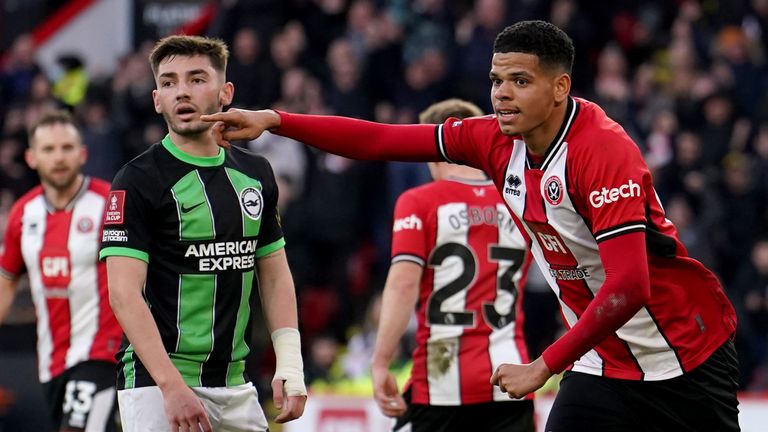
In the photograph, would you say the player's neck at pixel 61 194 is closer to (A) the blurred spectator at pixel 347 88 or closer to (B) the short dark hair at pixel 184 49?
(B) the short dark hair at pixel 184 49

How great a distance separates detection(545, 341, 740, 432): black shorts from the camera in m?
5.73

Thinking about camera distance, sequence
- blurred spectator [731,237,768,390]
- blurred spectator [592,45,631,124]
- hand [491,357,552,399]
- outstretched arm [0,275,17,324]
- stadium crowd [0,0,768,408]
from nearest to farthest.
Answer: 1. hand [491,357,552,399]
2. outstretched arm [0,275,17,324]
3. blurred spectator [731,237,768,390]
4. stadium crowd [0,0,768,408]
5. blurred spectator [592,45,631,124]

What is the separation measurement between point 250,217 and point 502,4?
968 cm

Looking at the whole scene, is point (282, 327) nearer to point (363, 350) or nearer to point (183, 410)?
point (183, 410)

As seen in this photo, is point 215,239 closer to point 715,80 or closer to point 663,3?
point 715,80

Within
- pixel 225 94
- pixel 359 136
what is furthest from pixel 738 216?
pixel 225 94

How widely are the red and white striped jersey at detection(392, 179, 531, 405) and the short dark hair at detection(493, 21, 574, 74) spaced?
1855 millimetres

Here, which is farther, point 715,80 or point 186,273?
point 715,80

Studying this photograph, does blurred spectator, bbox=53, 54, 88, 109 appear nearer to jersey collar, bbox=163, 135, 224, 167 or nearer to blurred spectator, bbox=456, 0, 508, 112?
blurred spectator, bbox=456, 0, 508, 112

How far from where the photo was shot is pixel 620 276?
5172mm

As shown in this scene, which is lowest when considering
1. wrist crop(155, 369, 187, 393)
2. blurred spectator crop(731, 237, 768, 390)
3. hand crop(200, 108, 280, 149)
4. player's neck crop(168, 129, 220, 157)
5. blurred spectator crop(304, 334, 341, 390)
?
blurred spectator crop(304, 334, 341, 390)

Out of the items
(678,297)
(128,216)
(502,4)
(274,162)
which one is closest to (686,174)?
(502,4)

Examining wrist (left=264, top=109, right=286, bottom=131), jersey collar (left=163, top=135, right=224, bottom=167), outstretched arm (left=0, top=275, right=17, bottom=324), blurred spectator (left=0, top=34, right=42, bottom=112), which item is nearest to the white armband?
jersey collar (left=163, top=135, right=224, bottom=167)

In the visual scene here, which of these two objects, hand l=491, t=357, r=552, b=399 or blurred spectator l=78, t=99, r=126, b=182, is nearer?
hand l=491, t=357, r=552, b=399
